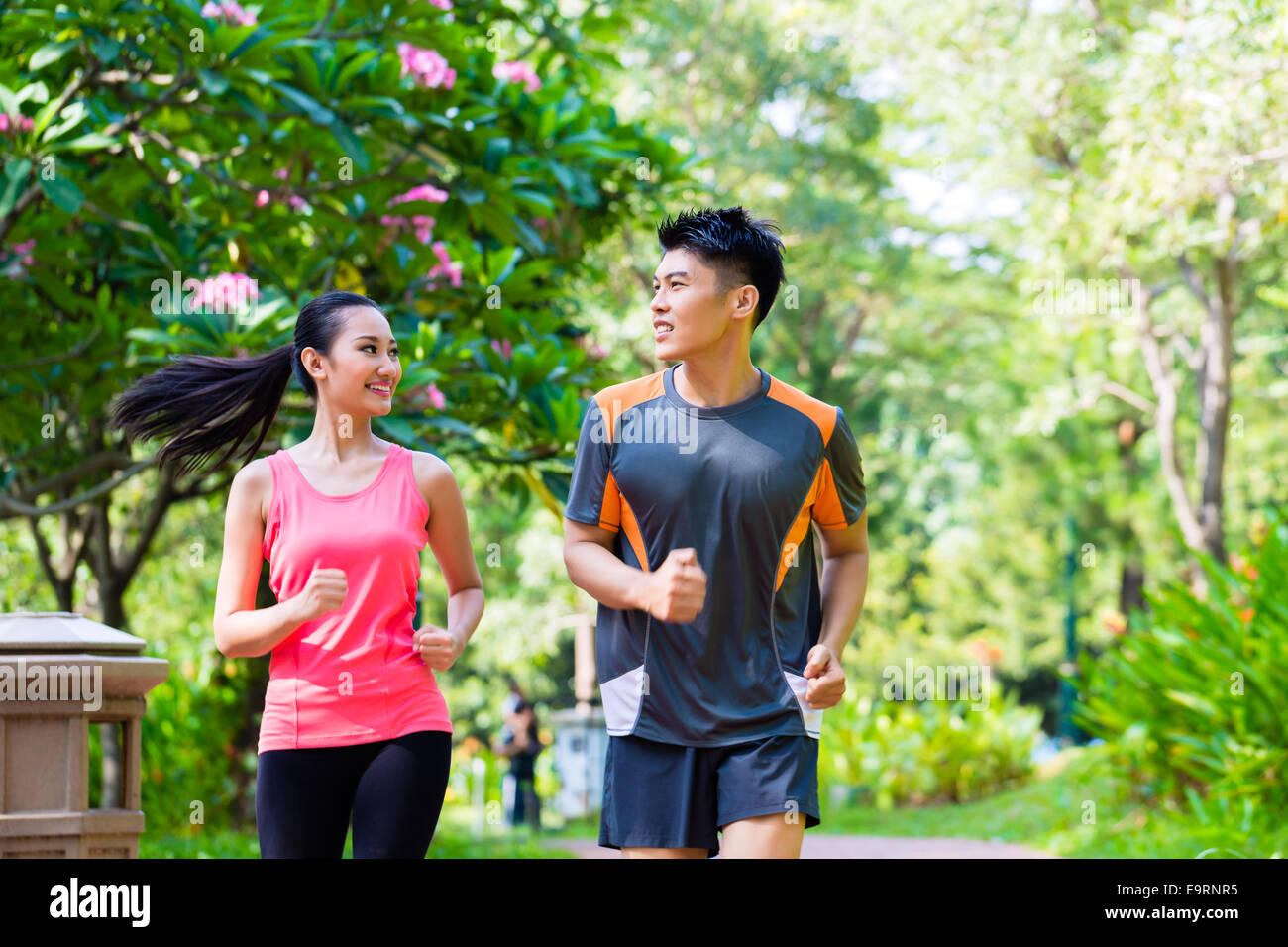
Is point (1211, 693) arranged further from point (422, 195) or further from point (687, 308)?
point (687, 308)

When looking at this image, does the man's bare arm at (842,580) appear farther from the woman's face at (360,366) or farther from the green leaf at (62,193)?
the green leaf at (62,193)

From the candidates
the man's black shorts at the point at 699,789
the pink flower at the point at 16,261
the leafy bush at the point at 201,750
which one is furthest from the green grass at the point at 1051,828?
the pink flower at the point at 16,261

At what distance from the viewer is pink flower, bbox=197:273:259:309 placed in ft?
18.2

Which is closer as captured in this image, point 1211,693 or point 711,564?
point 711,564

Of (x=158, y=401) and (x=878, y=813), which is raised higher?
(x=158, y=401)

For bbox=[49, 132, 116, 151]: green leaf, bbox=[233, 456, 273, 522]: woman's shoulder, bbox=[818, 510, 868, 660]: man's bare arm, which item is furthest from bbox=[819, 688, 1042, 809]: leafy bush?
bbox=[233, 456, 273, 522]: woman's shoulder

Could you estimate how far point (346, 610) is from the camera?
3.18 m

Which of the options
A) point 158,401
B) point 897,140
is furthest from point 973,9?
point 158,401

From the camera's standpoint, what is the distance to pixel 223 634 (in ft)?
10.3

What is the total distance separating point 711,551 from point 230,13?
446 centimetres

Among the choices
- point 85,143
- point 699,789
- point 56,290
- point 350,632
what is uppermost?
point 85,143

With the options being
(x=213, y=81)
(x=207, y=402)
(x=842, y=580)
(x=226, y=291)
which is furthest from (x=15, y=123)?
(x=842, y=580)
